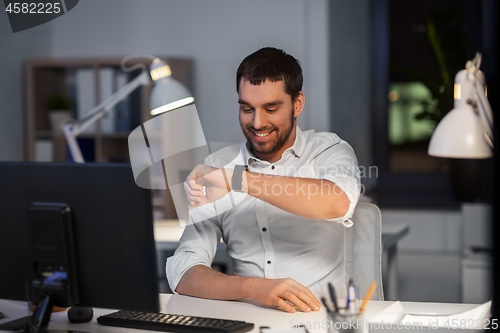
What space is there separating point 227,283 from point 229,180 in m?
0.25

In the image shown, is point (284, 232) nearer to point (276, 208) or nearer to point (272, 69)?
point (276, 208)

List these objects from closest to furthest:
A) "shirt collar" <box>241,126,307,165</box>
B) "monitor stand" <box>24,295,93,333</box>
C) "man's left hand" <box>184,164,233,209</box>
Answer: "monitor stand" <box>24,295,93,333</box> < "man's left hand" <box>184,164,233,209</box> < "shirt collar" <box>241,126,307,165</box>

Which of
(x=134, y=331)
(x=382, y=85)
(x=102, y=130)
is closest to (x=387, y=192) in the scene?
(x=382, y=85)

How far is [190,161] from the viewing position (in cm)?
165

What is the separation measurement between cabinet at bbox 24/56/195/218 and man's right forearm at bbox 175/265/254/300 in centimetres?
175

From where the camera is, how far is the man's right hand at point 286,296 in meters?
1.11

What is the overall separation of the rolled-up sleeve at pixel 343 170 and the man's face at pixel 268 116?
124mm

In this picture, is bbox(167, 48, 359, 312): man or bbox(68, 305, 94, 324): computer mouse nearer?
bbox(68, 305, 94, 324): computer mouse

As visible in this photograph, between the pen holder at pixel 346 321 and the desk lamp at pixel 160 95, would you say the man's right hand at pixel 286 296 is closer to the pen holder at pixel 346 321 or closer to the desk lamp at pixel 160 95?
the pen holder at pixel 346 321

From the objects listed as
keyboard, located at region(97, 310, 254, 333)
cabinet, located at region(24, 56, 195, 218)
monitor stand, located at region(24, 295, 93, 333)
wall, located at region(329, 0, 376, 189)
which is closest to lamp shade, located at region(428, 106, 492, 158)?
wall, located at region(329, 0, 376, 189)

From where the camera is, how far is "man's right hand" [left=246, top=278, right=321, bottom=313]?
43.6 inches

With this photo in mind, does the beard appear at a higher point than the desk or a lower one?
higher

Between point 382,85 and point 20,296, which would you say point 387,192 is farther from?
point 20,296

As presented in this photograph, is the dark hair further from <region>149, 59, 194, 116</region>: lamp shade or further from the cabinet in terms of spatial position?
the cabinet
